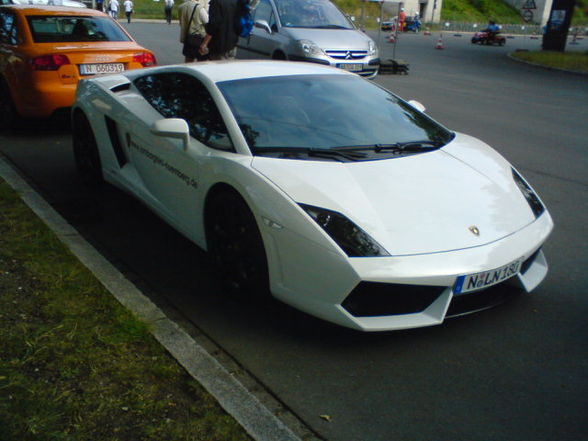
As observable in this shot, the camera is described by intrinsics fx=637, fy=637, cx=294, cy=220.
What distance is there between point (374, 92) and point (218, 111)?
51.7 inches

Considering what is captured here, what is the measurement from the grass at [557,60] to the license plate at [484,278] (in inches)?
710

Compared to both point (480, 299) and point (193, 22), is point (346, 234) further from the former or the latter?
point (193, 22)

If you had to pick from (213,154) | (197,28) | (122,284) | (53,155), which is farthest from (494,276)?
(197,28)

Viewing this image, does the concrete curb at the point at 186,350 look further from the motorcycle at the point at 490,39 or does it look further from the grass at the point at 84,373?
the motorcycle at the point at 490,39

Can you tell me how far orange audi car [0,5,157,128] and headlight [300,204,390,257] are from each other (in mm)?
5347

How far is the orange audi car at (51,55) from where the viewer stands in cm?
752

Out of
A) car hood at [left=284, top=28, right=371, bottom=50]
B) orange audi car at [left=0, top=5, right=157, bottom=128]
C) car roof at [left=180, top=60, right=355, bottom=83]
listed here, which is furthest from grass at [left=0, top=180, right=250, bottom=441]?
car hood at [left=284, top=28, right=371, bottom=50]

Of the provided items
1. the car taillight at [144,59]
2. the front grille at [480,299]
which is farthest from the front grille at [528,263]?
the car taillight at [144,59]

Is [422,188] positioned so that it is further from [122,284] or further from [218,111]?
[122,284]

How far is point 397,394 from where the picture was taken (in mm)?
2980

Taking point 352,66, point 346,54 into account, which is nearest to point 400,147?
point 346,54

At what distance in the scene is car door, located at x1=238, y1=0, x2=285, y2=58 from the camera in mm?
12578

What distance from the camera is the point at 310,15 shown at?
42.9 feet

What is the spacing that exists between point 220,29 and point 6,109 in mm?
3280
